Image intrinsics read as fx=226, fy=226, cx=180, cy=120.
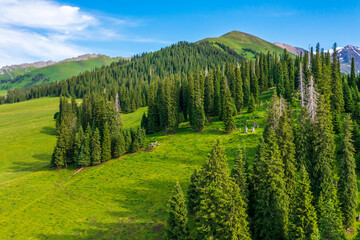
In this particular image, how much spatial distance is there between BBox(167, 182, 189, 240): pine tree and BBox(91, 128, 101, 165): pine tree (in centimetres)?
4227

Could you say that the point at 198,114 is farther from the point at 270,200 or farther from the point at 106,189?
the point at 270,200

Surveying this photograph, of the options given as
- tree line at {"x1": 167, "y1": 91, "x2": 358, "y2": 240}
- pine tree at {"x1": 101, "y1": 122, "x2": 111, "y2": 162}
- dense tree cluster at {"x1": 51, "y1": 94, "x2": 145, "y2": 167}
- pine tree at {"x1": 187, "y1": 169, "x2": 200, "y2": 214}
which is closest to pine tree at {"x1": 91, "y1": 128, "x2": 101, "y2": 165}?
dense tree cluster at {"x1": 51, "y1": 94, "x2": 145, "y2": 167}

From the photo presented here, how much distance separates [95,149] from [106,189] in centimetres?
1827

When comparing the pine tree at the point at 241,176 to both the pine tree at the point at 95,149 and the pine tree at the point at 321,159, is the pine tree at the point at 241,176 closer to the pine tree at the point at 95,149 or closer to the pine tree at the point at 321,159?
the pine tree at the point at 321,159

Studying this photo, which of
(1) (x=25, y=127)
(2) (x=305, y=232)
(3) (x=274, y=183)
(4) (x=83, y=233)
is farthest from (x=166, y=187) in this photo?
(1) (x=25, y=127)

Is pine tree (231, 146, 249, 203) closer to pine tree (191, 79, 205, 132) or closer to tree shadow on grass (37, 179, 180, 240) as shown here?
tree shadow on grass (37, 179, 180, 240)

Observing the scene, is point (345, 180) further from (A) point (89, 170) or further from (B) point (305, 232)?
(A) point (89, 170)

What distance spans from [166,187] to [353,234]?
3320 cm

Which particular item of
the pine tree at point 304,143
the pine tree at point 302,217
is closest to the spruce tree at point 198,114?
the pine tree at point 304,143

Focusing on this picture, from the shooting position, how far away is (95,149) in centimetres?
6775

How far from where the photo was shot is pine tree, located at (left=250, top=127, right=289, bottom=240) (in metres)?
30.8

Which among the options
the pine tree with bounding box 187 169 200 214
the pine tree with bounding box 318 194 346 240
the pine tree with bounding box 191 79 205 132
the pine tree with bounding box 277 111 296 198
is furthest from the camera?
the pine tree with bounding box 191 79 205 132

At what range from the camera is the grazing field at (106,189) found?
130 ft

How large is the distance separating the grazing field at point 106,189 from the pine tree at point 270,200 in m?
15.5
